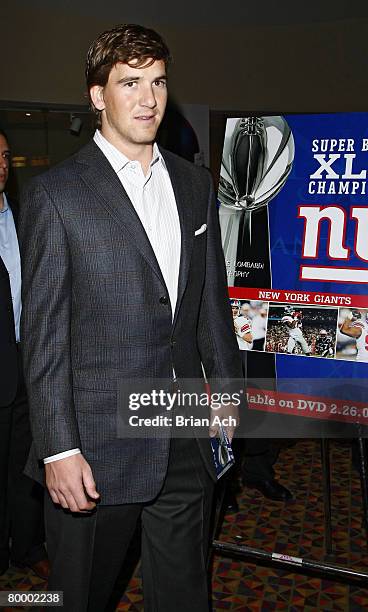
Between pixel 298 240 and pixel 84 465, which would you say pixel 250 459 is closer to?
pixel 298 240

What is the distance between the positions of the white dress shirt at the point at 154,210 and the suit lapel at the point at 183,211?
13mm

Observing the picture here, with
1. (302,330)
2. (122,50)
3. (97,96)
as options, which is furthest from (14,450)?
(122,50)

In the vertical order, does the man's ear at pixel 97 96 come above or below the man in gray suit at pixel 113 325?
above

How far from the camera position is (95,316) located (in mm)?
1417

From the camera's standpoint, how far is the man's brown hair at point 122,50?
54.7 inches

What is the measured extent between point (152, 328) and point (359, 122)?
40.4 inches

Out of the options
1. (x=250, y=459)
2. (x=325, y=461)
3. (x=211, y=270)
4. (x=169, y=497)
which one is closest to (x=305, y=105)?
(x=250, y=459)

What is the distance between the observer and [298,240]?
2178mm

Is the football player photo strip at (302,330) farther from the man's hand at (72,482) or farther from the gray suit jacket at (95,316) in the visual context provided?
the man's hand at (72,482)

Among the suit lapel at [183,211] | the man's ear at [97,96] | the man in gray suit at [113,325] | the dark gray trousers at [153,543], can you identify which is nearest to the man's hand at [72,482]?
the man in gray suit at [113,325]

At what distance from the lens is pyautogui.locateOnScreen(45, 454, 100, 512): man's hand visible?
4.50 feet

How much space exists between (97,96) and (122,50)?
108 mm

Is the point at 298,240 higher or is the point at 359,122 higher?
the point at 359,122

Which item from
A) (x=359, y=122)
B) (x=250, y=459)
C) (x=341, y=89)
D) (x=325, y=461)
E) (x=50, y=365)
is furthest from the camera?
(x=341, y=89)
